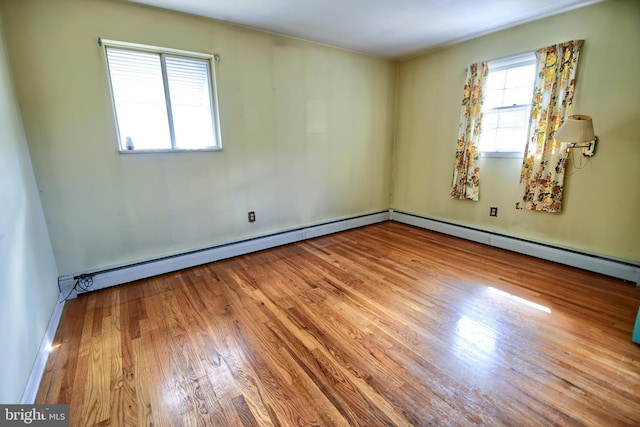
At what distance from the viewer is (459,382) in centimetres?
161

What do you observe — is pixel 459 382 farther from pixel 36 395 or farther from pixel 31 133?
pixel 31 133

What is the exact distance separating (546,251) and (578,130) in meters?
1.39

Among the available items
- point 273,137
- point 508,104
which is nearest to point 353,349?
point 273,137

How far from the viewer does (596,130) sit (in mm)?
2785

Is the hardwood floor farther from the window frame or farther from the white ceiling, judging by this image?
the white ceiling

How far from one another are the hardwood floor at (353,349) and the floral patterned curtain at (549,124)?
861 millimetres

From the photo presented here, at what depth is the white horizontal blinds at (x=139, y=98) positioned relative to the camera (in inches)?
101

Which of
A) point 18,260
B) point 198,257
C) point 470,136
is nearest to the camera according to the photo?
point 18,260

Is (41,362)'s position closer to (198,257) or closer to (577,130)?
(198,257)

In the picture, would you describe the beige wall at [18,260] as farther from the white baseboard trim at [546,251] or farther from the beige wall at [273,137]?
the white baseboard trim at [546,251]

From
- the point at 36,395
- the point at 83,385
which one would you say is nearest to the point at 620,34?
the point at 83,385

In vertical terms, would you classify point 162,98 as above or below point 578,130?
above

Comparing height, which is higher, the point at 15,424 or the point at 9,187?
the point at 9,187

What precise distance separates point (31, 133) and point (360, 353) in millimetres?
3045
